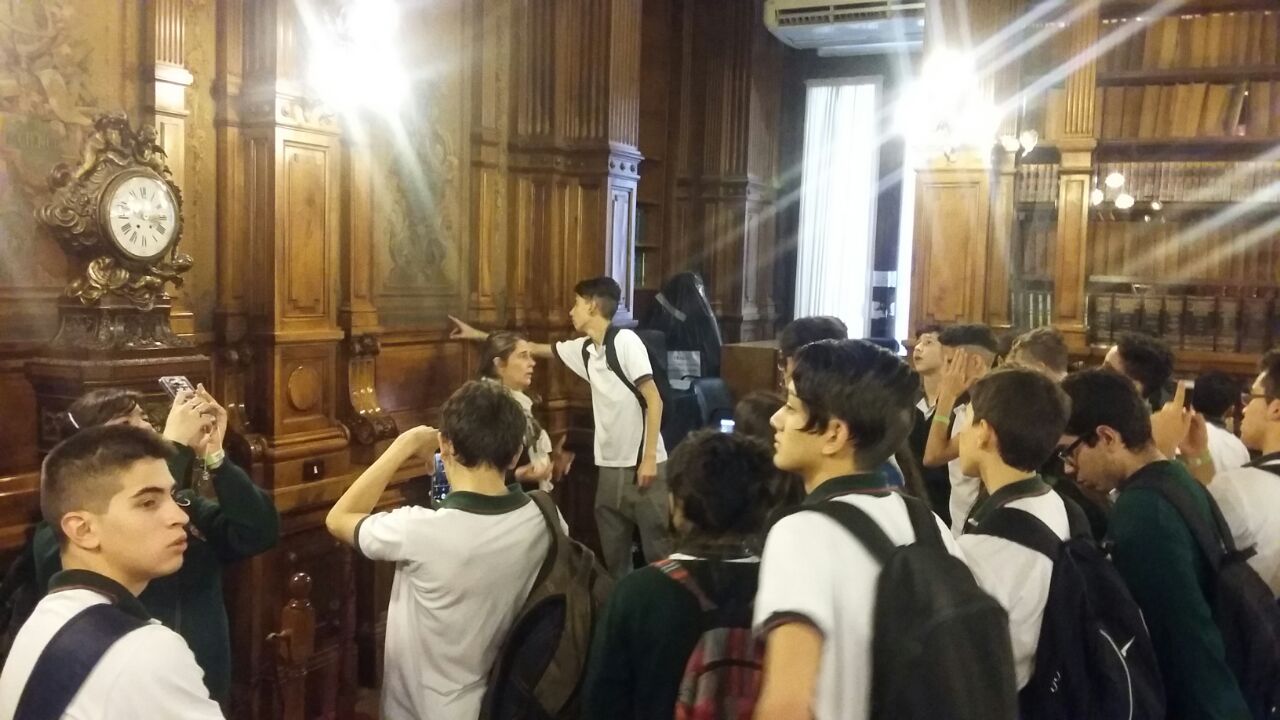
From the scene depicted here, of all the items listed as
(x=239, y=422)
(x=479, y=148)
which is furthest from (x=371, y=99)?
(x=239, y=422)

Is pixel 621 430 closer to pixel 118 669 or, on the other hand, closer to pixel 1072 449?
pixel 1072 449

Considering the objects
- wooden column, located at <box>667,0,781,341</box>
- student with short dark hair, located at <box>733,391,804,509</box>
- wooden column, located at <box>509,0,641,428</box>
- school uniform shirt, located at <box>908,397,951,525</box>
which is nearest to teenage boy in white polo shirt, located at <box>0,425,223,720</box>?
student with short dark hair, located at <box>733,391,804,509</box>

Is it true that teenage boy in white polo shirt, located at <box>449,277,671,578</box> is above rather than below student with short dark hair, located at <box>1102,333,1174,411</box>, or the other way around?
below

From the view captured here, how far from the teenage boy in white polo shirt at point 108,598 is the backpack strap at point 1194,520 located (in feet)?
5.84

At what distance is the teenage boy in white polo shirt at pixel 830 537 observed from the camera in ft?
4.35

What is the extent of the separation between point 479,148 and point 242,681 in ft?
9.20

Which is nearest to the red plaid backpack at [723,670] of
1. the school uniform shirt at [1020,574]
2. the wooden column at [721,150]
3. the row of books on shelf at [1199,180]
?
the school uniform shirt at [1020,574]

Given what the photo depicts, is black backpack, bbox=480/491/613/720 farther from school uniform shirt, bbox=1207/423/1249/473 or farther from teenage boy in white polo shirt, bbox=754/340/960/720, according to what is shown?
school uniform shirt, bbox=1207/423/1249/473

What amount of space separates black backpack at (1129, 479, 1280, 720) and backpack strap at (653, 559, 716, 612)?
1012mm

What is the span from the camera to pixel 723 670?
1.67 metres

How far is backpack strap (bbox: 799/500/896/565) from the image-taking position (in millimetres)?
1403

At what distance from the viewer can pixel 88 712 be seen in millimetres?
1395

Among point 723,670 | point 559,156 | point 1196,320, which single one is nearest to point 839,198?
point 1196,320

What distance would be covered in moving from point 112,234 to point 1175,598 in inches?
120
